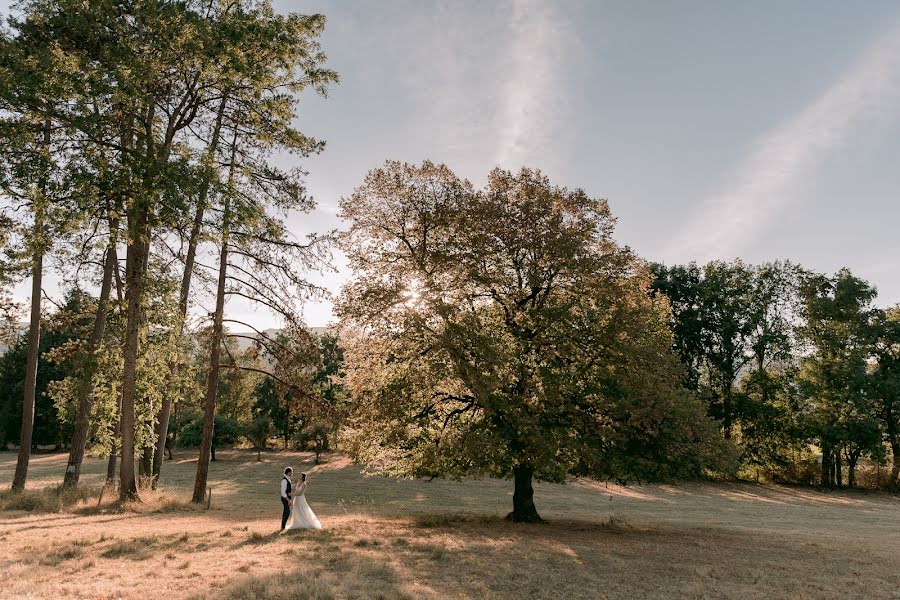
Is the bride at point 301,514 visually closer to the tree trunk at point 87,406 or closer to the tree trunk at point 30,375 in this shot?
the tree trunk at point 87,406

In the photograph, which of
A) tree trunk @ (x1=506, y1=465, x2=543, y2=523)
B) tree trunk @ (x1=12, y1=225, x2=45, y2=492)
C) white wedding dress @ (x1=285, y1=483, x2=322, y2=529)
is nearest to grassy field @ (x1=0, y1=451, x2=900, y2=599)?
white wedding dress @ (x1=285, y1=483, x2=322, y2=529)

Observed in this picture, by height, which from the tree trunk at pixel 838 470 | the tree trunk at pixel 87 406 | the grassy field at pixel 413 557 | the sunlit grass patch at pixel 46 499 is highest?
the tree trunk at pixel 87 406

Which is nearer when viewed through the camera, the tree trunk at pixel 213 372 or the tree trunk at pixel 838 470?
the tree trunk at pixel 213 372

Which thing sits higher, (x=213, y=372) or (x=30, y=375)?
(x=213, y=372)

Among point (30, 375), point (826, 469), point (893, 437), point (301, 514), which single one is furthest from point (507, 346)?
point (893, 437)

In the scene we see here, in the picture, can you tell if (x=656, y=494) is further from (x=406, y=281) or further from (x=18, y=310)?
(x=18, y=310)

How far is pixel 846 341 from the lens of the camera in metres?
49.0

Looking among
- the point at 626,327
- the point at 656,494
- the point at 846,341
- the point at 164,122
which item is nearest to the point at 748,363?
the point at 846,341

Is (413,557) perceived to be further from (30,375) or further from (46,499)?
(30,375)

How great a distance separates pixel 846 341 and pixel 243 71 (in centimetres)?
5366

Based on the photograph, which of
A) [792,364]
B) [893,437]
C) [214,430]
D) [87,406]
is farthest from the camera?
[214,430]

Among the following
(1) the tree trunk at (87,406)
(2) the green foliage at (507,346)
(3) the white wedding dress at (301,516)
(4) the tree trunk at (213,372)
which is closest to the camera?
(3) the white wedding dress at (301,516)

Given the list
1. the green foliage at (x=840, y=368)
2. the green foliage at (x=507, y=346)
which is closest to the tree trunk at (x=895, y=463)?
the green foliage at (x=840, y=368)

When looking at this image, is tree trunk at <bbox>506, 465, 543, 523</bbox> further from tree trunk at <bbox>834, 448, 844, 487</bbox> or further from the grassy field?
tree trunk at <bbox>834, 448, 844, 487</bbox>
